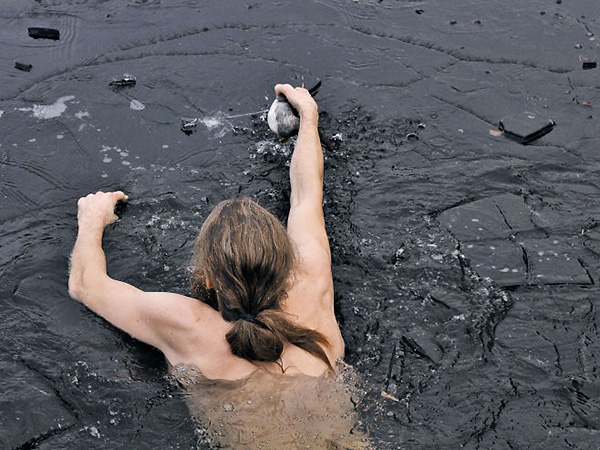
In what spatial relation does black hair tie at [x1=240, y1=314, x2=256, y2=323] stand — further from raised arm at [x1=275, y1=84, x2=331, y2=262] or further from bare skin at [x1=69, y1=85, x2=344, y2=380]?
raised arm at [x1=275, y1=84, x2=331, y2=262]

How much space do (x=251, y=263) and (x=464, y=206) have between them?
7.16 feet

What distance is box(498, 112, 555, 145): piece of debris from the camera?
561 centimetres

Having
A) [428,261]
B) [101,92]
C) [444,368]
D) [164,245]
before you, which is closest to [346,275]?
[428,261]

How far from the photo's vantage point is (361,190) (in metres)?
5.18

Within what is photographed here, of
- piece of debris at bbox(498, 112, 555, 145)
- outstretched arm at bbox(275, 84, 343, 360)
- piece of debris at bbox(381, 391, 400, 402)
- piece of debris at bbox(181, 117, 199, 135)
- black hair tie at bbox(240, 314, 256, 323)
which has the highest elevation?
black hair tie at bbox(240, 314, 256, 323)

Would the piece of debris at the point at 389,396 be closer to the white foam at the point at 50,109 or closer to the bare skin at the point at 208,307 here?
the bare skin at the point at 208,307

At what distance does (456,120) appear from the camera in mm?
5836

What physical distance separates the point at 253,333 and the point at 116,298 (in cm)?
Result: 114

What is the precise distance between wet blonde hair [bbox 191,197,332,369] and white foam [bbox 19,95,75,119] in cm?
296

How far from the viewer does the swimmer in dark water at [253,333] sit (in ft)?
11.0

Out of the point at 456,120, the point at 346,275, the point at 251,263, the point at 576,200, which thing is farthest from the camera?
the point at 456,120

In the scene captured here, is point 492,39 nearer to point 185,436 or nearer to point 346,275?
point 346,275

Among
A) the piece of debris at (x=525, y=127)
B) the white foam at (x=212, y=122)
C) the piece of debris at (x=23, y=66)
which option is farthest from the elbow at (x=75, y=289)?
the piece of debris at (x=525, y=127)

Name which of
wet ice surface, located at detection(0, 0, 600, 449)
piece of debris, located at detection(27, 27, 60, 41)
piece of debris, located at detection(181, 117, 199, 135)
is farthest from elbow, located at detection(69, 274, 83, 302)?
piece of debris, located at detection(27, 27, 60, 41)
